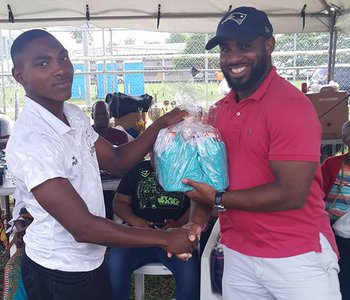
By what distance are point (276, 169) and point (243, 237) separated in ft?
1.36

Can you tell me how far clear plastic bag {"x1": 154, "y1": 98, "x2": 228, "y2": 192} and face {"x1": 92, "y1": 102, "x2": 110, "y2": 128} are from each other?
3120 mm

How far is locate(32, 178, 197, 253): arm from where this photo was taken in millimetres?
1626

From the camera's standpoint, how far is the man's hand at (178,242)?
192 centimetres

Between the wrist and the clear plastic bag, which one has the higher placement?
the clear plastic bag

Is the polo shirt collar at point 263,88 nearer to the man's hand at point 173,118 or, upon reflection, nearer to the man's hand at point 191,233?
the man's hand at point 173,118

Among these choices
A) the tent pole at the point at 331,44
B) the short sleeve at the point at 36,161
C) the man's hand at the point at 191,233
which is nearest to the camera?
the short sleeve at the point at 36,161

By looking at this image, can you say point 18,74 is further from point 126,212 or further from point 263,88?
point 126,212

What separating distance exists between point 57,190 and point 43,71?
511mm

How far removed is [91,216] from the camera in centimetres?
171

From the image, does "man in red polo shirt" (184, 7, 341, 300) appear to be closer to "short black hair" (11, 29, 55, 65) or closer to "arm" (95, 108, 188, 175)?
"arm" (95, 108, 188, 175)

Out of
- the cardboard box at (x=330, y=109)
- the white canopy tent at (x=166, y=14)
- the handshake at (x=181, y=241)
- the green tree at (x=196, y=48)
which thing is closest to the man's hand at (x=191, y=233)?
the handshake at (x=181, y=241)

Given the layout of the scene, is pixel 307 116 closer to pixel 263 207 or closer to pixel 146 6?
pixel 263 207

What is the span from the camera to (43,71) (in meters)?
1.83

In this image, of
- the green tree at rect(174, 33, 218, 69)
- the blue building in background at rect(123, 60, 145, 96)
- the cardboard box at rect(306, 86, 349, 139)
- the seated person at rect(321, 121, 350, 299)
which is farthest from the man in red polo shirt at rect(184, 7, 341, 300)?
the blue building in background at rect(123, 60, 145, 96)
